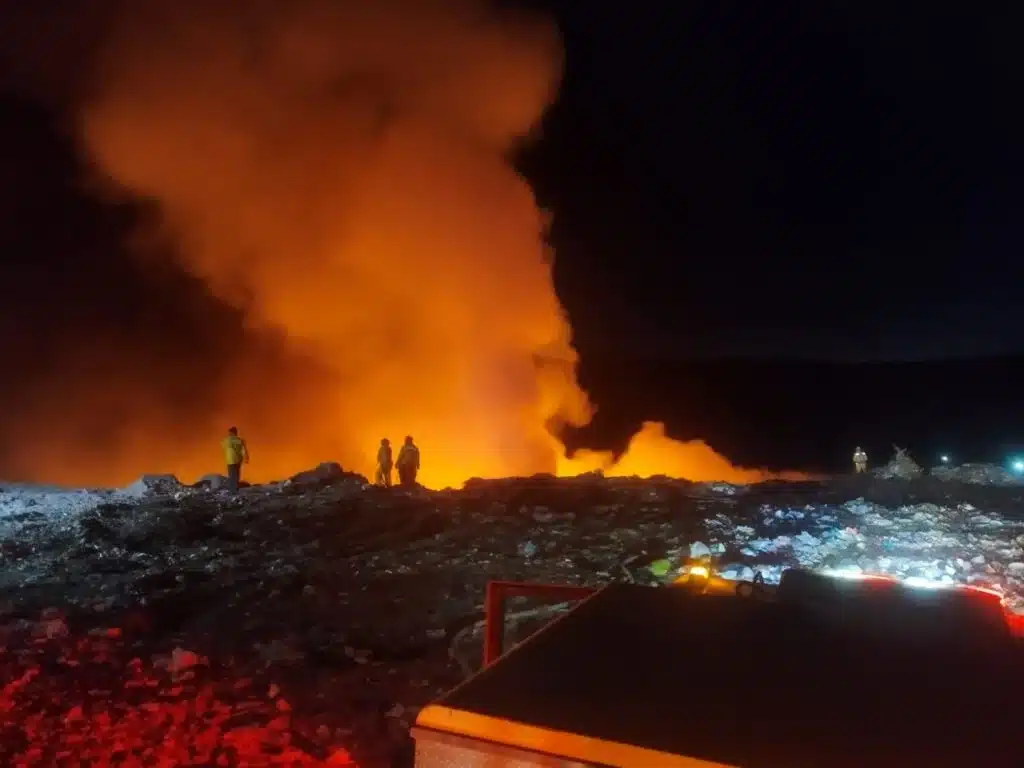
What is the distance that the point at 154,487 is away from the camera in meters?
14.2

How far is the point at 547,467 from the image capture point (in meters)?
21.8

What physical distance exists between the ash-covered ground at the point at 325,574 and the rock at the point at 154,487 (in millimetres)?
70

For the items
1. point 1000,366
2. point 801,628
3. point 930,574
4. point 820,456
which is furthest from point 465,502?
point 1000,366

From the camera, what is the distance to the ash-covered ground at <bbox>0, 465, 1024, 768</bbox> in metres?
5.58

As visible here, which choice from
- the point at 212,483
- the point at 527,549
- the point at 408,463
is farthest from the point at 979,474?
the point at 212,483

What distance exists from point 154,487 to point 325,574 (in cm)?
640

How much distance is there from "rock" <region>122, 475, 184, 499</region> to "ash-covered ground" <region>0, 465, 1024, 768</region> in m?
0.07

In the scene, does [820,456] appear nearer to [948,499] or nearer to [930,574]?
[948,499]

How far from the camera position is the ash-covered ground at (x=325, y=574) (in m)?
5.58

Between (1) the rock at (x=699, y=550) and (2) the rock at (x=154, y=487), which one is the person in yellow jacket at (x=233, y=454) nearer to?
(2) the rock at (x=154, y=487)

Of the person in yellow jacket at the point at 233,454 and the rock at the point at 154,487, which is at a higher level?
the person in yellow jacket at the point at 233,454

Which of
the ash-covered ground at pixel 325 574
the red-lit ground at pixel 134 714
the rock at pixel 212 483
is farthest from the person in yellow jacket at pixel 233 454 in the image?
the red-lit ground at pixel 134 714

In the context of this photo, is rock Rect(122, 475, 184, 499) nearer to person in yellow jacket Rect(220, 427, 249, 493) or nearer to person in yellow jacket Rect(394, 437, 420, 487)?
person in yellow jacket Rect(220, 427, 249, 493)

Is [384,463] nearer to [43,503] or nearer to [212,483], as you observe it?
[212,483]
